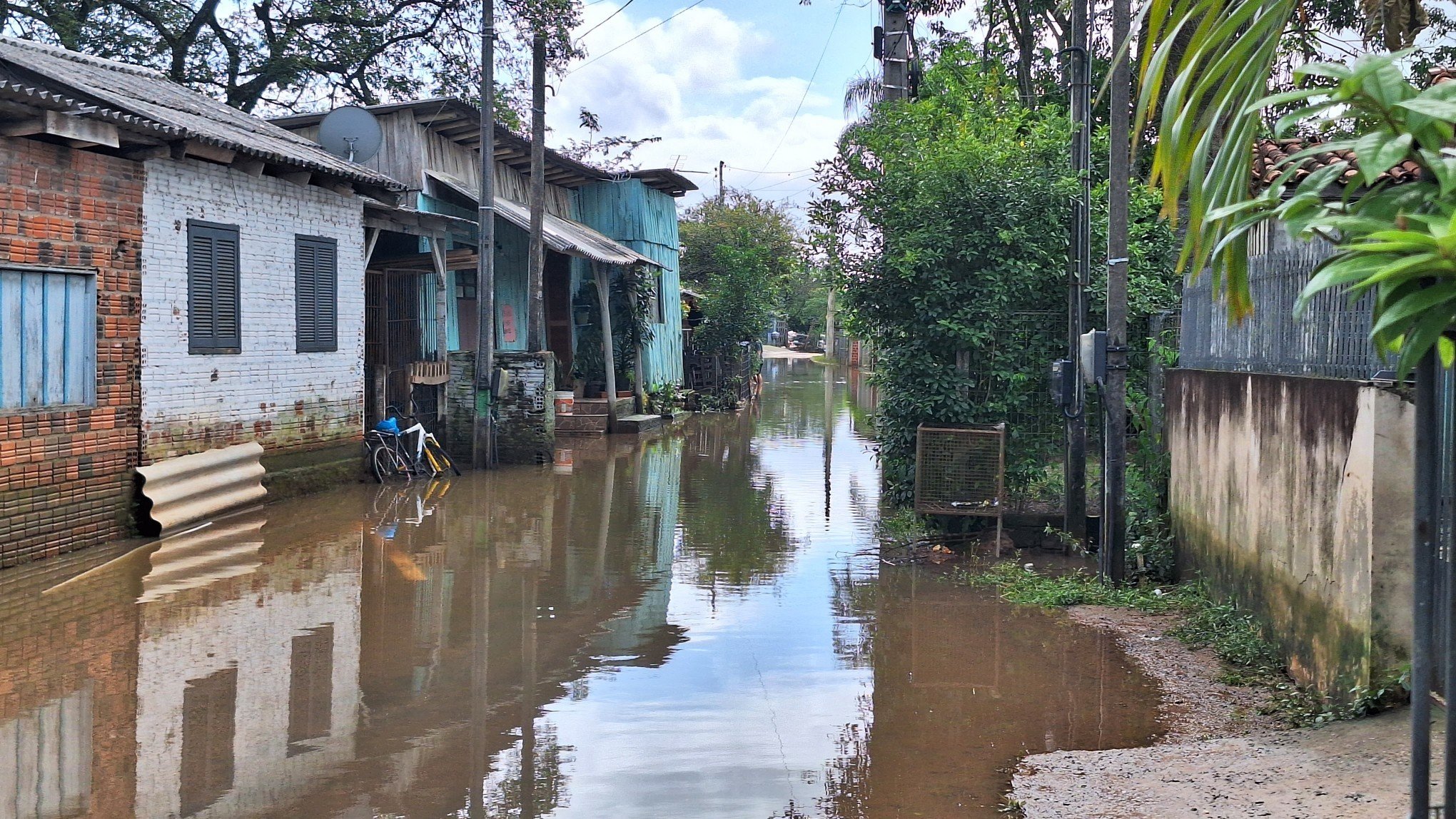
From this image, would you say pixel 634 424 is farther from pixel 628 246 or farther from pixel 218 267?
pixel 218 267

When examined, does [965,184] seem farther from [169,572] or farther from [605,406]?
[605,406]

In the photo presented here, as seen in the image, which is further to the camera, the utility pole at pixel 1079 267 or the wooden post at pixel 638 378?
the wooden post at pixel 638 378

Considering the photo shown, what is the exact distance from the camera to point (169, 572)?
10.1 metres

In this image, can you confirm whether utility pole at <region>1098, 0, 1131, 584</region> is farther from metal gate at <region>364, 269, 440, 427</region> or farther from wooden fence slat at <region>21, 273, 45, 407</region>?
metal gate at <region>364, 269, 440, 427</region>

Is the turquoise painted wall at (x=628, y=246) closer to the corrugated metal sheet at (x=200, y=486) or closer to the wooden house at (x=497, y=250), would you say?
the wooden house at (x=497, y=250)

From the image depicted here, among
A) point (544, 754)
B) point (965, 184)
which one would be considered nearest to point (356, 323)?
point (965, 184)

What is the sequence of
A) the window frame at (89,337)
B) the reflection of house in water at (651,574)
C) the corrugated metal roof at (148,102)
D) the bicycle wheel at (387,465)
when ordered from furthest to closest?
1. the bicycle wheel at (387,465)
2. the corrugated metal roof at (148,102)
3. the window frame at (89,337)
4. the reflection of house in water at (651,574)

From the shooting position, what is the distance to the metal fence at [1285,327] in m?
6.25

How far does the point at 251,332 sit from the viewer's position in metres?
14.0

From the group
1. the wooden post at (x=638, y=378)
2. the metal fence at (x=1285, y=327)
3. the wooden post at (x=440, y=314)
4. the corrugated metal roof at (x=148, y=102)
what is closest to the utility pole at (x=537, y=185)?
the wooden post at (x=440, y=314)

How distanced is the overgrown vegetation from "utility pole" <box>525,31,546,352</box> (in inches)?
354

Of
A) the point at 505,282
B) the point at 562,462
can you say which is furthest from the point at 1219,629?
the point at 505,282

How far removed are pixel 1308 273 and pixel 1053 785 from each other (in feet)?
11.3

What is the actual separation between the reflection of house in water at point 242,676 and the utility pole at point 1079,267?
629 centimetres
